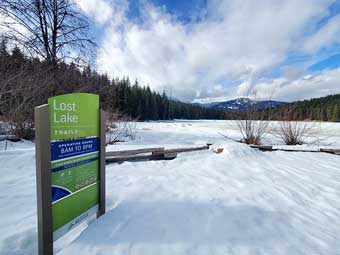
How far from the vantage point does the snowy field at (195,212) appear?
1730 mm

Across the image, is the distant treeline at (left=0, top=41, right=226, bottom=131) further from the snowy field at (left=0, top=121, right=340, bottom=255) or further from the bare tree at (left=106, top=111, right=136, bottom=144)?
the snowy field at (left=0, top=121, right=340, bottom=255)

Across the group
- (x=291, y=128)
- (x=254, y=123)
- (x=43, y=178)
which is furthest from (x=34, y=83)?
(x=291, y=128)

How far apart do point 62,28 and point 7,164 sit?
898cm

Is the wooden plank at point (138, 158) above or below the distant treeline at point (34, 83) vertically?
below

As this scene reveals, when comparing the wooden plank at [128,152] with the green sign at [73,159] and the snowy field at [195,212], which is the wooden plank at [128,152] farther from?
the green sign at [73,159]

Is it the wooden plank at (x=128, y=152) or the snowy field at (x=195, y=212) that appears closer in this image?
the snowy field at (x=195, y=212)

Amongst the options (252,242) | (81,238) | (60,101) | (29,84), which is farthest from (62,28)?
(252,242)

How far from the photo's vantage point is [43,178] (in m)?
1.46

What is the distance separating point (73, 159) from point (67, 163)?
0.27 feet

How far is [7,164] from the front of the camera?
403 cm

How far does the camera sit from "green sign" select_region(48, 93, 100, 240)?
1622mm

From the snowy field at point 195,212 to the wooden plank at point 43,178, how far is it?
261 mm

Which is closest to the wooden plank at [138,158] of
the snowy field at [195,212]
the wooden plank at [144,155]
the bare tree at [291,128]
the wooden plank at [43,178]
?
the wooden plank at [144,155]

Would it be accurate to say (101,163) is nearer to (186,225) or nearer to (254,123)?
(186,225)
